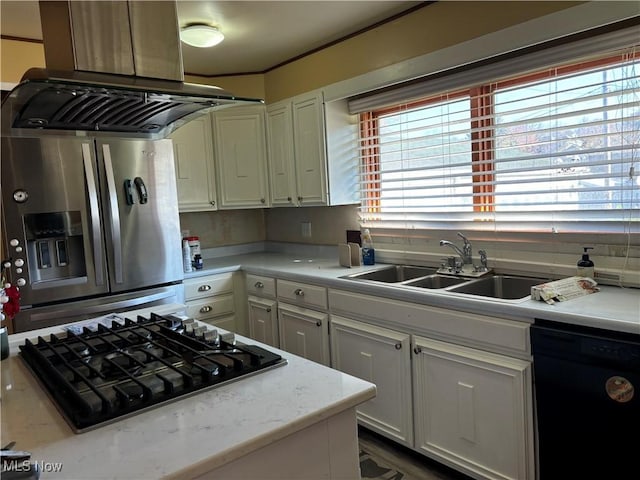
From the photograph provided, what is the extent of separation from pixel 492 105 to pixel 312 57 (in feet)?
4.45

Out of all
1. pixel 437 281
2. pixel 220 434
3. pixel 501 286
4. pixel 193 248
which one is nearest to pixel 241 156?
pixel 193 248

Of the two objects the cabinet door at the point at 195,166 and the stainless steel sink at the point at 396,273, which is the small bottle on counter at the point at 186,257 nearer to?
the cabinet door at the point at 195,166

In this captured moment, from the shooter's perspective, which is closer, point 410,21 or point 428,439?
point 428,439

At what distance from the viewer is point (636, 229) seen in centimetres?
206

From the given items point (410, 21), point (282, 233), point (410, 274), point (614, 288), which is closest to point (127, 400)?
point (614, 288)

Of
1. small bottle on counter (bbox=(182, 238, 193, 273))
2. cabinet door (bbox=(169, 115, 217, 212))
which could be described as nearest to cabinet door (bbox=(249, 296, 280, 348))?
small bottle on counter (bbox=(182, 238, 193, 273))

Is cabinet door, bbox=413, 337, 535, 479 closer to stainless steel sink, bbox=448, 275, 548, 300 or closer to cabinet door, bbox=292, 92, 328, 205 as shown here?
stainless steel sink, bbox=448, 275, 548, 300

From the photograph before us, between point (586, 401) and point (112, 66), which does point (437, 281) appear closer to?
point (586, 401)

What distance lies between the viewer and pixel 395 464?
7.79ft

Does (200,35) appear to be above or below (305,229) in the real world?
above

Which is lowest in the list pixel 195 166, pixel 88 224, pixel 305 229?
pixel 305 229

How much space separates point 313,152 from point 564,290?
6.19 feet

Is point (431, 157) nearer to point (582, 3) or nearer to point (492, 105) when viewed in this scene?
point (492, 105)

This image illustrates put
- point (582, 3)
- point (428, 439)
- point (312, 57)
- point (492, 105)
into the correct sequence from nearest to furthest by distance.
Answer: point (582, 3)
point (428, 439)
point (492, 105)
point (312, 57)
